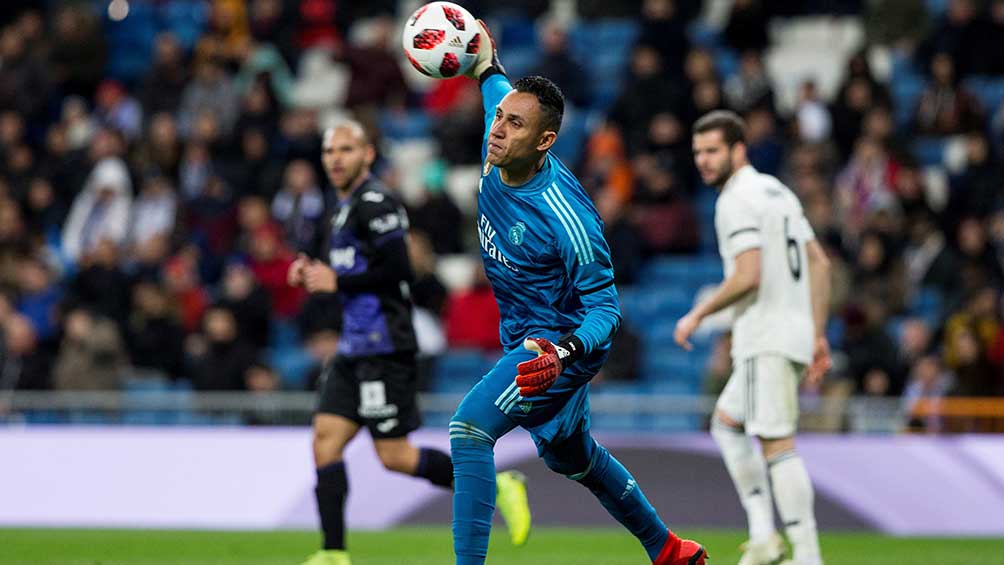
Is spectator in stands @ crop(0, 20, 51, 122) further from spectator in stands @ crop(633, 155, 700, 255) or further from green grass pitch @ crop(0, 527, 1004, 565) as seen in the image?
green grass pitch @ crop(0, 527, 1004, 565)

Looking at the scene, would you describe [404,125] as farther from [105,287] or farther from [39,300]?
[39,300]

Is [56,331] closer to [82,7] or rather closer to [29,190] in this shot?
[29,190]

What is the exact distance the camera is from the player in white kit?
899cm

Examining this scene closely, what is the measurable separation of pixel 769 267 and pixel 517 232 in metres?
2.63

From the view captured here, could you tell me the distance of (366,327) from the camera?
31.8 ft

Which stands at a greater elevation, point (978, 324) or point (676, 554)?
point (978, 324)

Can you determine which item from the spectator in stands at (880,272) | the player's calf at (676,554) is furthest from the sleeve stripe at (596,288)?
the spectator in stands at (880,272)

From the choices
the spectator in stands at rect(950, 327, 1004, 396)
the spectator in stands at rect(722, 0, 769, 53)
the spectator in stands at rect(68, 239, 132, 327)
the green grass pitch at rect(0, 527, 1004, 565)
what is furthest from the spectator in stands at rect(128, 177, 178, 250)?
the spectator in stands at rect(950, 327, 1004, 396)

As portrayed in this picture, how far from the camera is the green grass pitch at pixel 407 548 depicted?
1029 centimetres

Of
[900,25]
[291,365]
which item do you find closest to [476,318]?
[291,365]

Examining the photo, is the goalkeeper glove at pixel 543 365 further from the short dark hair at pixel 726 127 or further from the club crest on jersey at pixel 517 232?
the short dark hair at pixel 726 127

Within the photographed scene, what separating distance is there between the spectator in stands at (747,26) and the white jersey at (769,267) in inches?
412

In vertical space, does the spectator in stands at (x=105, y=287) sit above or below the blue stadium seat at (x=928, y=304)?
above

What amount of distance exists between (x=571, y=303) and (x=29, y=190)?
1451cm
